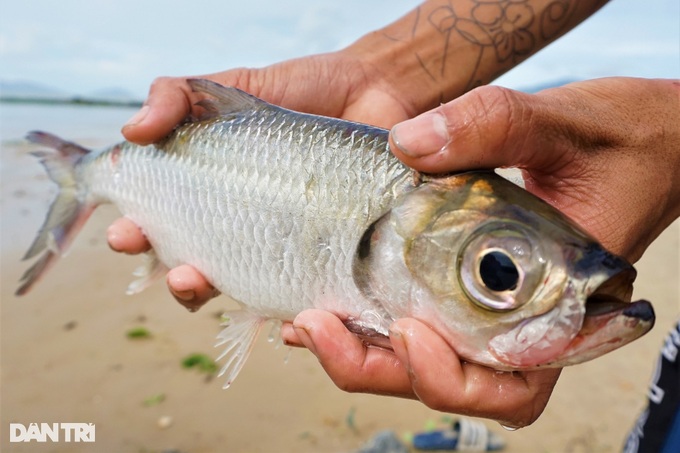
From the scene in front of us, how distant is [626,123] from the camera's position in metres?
2.53

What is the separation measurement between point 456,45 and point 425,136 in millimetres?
2687

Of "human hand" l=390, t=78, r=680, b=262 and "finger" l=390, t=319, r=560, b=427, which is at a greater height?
"human hand" l=390, t=78, r=680, b=262

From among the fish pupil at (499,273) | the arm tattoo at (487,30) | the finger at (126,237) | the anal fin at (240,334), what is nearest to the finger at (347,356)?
the anal fin at (240,334)

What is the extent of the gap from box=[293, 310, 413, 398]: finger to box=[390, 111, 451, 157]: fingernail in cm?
81

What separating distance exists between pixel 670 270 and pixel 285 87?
9.85 m

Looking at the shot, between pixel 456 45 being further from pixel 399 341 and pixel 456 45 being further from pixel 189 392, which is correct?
pixel 189 392

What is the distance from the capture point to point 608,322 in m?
1.74

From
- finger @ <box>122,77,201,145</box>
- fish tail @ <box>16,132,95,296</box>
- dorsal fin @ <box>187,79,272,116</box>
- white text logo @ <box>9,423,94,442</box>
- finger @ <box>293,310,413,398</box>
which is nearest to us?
finger @ <box>293,310,413,398</box>

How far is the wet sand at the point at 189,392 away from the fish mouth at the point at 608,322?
3570mm

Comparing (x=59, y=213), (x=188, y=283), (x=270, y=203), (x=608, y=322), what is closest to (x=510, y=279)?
(x=608, y=322)

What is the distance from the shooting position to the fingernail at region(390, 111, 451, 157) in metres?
2.05

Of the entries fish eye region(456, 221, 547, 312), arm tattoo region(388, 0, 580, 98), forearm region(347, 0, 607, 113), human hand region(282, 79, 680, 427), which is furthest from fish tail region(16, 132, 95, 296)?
fish eye region(456, 221, 547, 312)

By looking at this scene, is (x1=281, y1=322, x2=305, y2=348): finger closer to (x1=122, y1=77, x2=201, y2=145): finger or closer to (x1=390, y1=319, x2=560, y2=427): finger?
(x1=390, y1=319, x2=560, y2=427): finger

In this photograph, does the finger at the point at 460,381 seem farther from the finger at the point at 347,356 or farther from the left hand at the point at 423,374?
the finger at the point at 347,356
